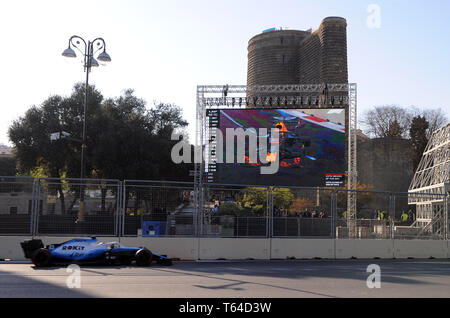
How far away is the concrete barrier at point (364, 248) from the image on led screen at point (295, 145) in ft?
38.4

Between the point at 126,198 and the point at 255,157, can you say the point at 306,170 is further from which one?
the point at 126,198

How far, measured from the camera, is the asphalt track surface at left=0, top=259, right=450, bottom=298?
849 centimetres

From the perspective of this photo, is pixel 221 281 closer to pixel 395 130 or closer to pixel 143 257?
pixel 143 257

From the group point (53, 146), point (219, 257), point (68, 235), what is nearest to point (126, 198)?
point (68, 235)

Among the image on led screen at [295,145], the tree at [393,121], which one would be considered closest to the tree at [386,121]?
the tree at [393,121]

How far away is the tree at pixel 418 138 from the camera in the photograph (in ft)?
189

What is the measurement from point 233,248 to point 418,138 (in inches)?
2022

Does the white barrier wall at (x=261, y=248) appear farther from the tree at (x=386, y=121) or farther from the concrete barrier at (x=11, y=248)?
the tree at (x=386, y=121)

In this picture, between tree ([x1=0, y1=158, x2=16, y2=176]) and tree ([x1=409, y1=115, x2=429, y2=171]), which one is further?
tree ([x1=0, y1=158, x2=16, y2=176])

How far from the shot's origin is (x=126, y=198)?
49.6ft

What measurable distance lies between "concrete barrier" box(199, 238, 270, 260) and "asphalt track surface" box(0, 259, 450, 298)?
6.23ft

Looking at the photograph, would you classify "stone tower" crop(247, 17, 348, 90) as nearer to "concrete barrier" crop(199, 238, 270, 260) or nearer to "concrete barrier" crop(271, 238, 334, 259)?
"concrete barrier" crop(271, 238, 334, 259)

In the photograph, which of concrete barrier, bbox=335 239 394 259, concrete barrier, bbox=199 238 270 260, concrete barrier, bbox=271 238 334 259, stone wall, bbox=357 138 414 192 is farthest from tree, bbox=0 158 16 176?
concrete barrier, bbox=335 239 394 259
